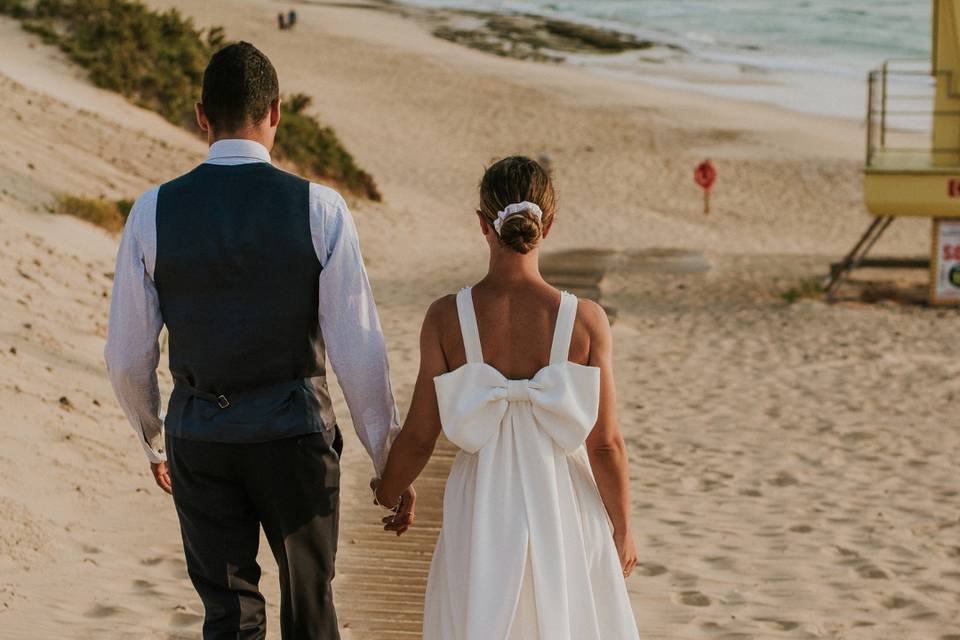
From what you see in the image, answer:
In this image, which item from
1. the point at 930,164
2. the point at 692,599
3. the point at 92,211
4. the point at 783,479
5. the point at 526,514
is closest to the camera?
the point at 526,514

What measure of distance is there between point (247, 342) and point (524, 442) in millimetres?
745

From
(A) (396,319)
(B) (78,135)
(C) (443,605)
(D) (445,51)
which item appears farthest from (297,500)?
(D) (445,51)

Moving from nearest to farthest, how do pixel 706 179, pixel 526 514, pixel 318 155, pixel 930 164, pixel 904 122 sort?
pixel 526 514 → pixel 930 164 → pixel 318 155 → pixel 706 179 → pixel 904 122

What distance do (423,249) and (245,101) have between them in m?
15.1

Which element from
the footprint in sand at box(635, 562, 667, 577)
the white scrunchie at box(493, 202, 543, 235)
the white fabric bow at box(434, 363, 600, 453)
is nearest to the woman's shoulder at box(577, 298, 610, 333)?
the white fabric bow at box(434, 363, 600, 453)

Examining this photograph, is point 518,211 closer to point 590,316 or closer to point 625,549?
point 590,316

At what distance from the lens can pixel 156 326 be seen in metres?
3.33

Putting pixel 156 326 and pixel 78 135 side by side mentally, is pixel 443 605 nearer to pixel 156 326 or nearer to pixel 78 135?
pixel 156 326

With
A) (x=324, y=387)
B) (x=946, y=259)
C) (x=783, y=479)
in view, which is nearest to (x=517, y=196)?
(x=324, y=387)

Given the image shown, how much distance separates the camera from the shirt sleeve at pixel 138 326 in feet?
10.5

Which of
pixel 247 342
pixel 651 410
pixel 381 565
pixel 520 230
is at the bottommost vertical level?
pixel 651 410

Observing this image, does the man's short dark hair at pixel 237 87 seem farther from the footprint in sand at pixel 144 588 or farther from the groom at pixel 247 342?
the footprint in sand at pixel 144 588

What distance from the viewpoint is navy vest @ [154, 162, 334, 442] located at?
3.13 m

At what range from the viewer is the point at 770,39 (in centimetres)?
5906
